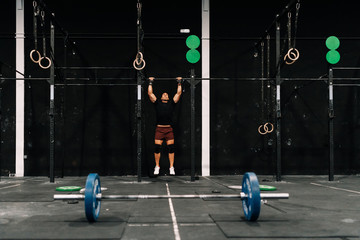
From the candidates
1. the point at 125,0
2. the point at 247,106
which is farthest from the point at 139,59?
the point at 247,106

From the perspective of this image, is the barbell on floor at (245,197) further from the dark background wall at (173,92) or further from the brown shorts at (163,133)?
the dark background wall at (173,92)

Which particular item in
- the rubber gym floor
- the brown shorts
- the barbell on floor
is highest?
the brown shorts

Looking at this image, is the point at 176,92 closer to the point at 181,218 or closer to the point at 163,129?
the point at 163,129

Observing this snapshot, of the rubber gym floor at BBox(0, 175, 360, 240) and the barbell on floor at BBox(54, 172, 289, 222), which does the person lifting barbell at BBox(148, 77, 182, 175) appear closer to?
the rubber gym floor at BBox(0, 175, 360, 240)

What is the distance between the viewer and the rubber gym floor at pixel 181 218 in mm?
2439

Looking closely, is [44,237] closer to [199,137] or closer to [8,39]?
[199,137]

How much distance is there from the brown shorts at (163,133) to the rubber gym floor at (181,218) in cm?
167

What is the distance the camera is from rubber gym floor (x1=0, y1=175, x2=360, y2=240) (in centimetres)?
244

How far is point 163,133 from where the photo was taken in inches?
239

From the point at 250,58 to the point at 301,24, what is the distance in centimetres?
126

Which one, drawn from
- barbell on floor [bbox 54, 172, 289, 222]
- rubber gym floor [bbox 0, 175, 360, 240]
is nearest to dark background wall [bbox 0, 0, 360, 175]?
rubber gym floor [bbox 0, 175, 360, 240]

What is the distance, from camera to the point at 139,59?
5.47m

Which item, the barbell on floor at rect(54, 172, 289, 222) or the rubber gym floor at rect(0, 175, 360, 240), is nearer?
the rubber gym floor at rect(0, 175, 360, 240)

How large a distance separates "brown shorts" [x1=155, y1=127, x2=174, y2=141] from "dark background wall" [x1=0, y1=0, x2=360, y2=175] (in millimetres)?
539
